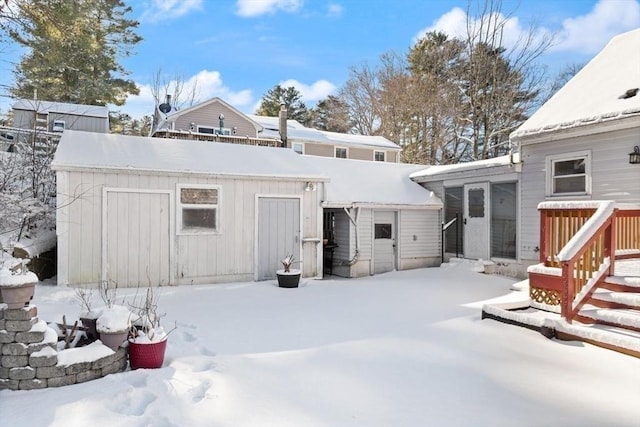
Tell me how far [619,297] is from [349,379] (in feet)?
12.4

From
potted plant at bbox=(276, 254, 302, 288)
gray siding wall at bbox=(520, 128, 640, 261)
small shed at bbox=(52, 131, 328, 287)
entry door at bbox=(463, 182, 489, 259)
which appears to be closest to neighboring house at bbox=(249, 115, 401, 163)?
small shed at bbox=(52, 131, 328, 287)

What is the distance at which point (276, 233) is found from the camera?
9422 mm

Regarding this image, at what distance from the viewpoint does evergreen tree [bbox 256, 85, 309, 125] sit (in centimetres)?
3406

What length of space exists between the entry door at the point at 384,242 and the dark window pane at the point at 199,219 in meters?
4.50

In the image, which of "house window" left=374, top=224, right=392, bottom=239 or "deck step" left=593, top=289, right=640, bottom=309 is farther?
"house window" left=374, top=224, right=392, bottom=239

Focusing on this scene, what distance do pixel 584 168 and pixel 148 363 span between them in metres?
8.64

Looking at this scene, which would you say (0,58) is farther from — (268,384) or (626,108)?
(626,108)

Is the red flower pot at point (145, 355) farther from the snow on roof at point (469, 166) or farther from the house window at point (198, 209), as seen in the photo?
the snow on roof at point (469, 166)

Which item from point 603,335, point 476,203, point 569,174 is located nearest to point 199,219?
point 476,203

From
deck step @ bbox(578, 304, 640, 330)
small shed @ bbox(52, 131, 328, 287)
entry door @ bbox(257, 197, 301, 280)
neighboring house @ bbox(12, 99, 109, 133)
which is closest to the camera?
deck step @ bbox(578, 304, 640, 330)

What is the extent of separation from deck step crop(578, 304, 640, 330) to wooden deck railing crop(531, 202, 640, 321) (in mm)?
153

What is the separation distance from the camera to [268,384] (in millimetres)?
3494

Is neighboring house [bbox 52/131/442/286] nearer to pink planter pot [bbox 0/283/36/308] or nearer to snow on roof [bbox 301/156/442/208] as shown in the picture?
snow on roof [bbox 301/156/442/208]

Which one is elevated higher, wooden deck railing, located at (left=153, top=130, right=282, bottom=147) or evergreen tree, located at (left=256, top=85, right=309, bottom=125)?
evergreen tree, located at (left=256, top=85, right=309, bottom=125)
